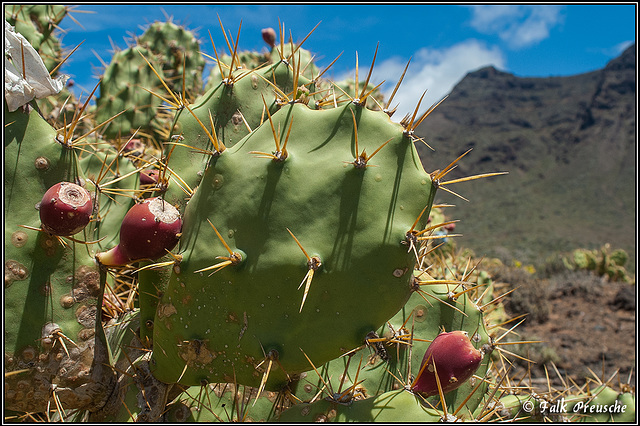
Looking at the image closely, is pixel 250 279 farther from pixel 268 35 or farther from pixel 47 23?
pixel 47 23

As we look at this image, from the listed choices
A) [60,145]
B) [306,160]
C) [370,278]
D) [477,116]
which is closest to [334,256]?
[370,278]

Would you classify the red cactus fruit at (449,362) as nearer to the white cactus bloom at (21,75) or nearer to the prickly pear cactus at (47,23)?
the white cactus bloom at (21,75)

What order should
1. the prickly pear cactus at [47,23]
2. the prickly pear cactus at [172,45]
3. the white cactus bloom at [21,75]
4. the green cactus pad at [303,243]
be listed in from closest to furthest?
the green cactus pad at [303,243] → the white cactus bloom at [21,75] → the prickly pear cactus at [47,23] → the prickly pear cactus at [172,45]

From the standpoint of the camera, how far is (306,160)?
1.32 metres

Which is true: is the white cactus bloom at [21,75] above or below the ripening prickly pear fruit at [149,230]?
above

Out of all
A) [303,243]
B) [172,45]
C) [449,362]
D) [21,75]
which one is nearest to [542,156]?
[172,45]

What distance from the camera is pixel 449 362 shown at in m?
1.33

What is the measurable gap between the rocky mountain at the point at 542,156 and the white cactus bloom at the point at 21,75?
49.2 ft

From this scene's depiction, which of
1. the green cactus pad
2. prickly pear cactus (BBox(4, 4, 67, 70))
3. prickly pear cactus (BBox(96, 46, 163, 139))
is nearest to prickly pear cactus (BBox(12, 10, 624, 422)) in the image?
the green cactus pad

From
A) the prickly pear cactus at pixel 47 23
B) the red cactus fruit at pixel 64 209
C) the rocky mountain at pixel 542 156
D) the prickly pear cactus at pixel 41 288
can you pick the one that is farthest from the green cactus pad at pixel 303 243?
→ the rocky mountain at pixel 542 156

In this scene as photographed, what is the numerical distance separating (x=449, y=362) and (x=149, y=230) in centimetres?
95

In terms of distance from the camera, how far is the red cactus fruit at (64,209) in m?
1.34

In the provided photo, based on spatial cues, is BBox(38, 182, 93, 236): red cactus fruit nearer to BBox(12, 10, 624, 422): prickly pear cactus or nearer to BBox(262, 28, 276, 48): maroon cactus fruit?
BBox(12, 10, 624, 422): prickly pear cactus

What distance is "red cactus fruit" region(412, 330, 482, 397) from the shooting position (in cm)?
132
